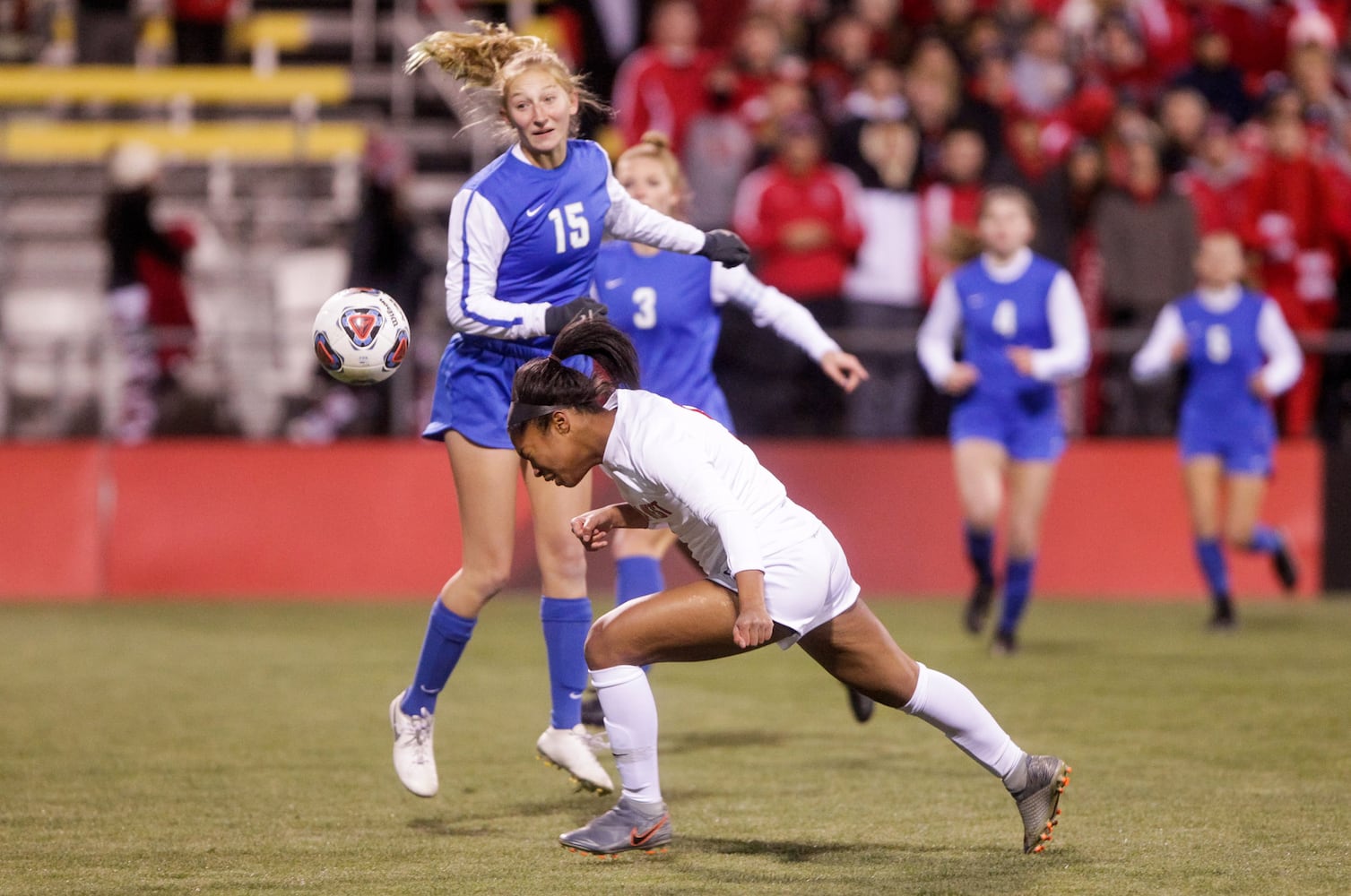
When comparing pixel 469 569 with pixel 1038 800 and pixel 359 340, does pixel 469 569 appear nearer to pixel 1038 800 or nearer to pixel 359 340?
pixel 359 340

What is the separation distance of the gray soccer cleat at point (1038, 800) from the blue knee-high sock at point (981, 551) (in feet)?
16.1

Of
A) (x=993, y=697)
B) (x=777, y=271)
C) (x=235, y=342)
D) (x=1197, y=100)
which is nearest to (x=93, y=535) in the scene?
(x=235, y=342)

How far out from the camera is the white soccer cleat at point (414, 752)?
5.89 meters

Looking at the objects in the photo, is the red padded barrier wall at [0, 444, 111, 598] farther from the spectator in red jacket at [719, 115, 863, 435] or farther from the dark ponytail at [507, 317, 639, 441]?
the dark ponytail at [507, 317, 639, 441]

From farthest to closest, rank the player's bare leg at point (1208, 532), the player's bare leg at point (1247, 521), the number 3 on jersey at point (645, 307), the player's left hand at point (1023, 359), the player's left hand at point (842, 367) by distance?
the player's bare leg at point (1247, 521)
the player's bare leg at point (1208, 532)
the player's left hand at point (1023, 359)
the number 3 on jersey at point (645, 307)
the player's left hand at point (842, 367)

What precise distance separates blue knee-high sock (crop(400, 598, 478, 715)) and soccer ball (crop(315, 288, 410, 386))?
818mm

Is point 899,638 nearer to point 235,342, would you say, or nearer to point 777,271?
point 777,271

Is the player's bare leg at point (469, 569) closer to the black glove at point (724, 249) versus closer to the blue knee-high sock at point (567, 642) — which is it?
the blue knee-high sock at point (567, 642)

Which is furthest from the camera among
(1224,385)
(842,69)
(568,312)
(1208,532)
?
(842,69)

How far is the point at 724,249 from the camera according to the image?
20.1ft

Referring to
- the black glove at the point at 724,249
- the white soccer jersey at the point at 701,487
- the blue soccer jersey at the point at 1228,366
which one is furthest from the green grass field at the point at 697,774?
the black glove at the point at 724,249

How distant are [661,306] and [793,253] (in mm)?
4969

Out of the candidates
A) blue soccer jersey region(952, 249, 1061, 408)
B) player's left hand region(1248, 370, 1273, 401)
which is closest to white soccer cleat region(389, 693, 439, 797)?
blue soccer jersey region(952, 249, 1061, 408)

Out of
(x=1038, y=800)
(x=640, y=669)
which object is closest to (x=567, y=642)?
(x=640, y=669)
